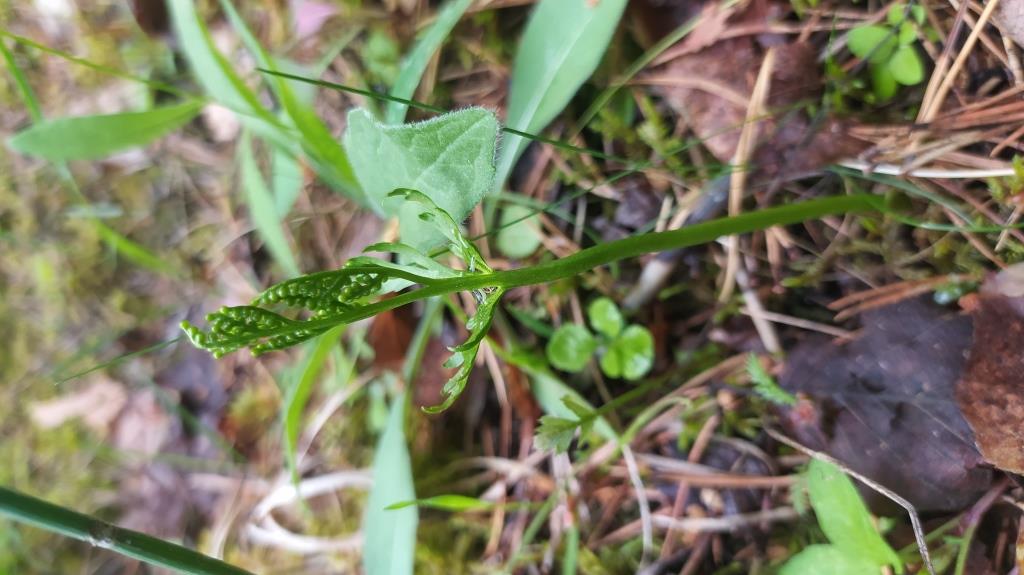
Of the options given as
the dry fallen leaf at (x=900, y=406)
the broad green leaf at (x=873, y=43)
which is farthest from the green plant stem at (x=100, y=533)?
the broad green leaf at (x=873, y=43)

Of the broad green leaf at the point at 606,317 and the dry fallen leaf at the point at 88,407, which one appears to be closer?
the broad green leaf at the point at 606,317

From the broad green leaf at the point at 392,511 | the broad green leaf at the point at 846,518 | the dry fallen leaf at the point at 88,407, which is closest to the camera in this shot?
the broad green leaf at the point at 846,518

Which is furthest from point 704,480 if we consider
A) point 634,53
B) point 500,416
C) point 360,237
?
point 360,237

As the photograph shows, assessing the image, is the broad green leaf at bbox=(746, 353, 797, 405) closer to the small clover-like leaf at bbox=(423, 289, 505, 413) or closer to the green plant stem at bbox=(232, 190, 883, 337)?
the green plant stem at bbox=(232, 190, 883, 337)

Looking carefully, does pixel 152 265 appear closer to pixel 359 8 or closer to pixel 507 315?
pixel 359 8

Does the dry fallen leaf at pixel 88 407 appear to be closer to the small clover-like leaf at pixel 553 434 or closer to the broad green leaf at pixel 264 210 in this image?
the broad green leaf at pixel 264 210

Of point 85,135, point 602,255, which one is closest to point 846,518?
point 602,255
